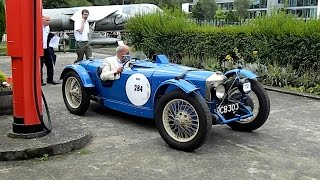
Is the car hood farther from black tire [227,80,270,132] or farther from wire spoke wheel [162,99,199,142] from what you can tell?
black tire [227,80,270,132]

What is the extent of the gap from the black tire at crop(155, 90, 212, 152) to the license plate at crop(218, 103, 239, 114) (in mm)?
585

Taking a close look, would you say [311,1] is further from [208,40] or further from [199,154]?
[199,154]

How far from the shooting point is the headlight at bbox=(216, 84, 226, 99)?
243 inches

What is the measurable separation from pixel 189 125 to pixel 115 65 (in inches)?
80.8

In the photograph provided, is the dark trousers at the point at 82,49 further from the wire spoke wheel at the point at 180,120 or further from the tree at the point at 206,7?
the tree at the point at 206,7

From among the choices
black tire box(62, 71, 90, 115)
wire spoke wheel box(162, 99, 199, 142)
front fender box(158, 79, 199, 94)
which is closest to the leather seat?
black tire box(62, 71, 90, 115)

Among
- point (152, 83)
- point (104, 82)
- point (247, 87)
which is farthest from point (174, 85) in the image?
point (104, 82)

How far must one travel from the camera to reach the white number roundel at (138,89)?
21.9 feet

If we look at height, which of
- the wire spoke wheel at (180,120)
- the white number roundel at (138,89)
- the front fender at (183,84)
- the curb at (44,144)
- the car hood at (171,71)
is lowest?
the curb at (44,144)

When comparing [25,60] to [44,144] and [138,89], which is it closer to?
[44,144]

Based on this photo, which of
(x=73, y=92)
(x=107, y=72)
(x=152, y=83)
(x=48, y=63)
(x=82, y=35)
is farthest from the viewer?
(x=82, y=35)

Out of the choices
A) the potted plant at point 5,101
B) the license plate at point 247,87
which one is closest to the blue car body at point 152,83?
the license plate at point 247,87

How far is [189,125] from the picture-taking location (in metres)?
5.76

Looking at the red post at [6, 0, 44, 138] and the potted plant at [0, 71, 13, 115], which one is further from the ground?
the red post at [6, 0, 44, 138]
